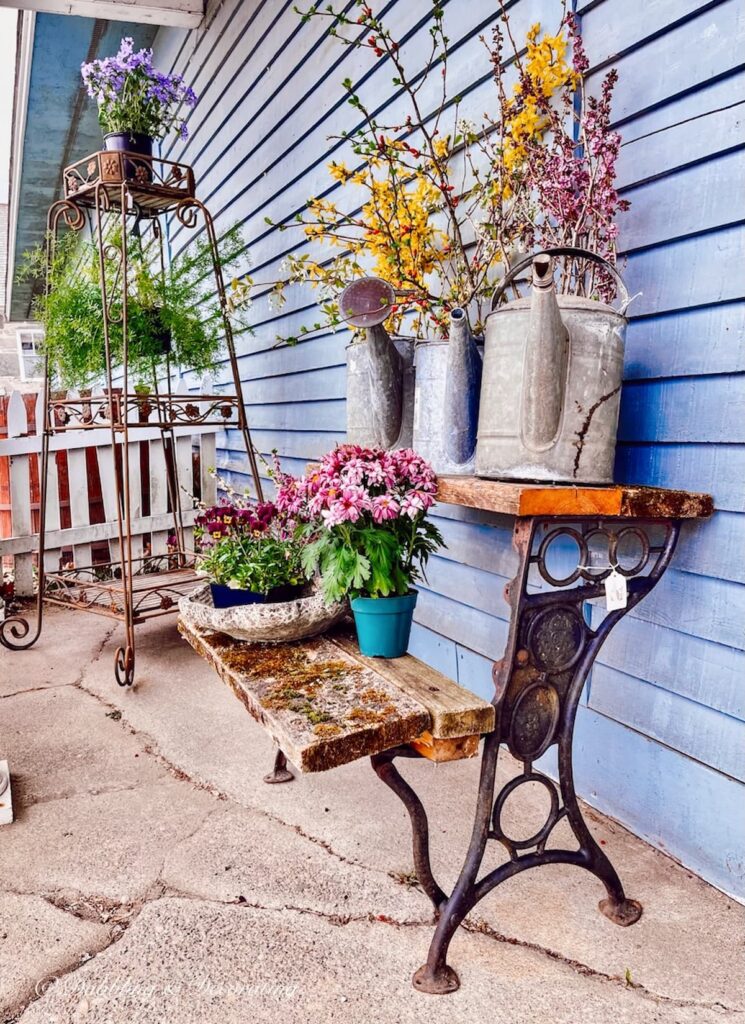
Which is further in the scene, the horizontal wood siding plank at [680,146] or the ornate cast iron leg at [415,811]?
the horizontal wood siding plank at [680,146]

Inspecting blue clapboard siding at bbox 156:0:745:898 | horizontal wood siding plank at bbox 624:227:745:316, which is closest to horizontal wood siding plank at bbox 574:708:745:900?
blue clapboard siding at bbox 156:0:745:898

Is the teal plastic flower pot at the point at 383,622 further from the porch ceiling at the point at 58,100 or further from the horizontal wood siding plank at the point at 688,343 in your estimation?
the porch ceiling at the point at 58,100

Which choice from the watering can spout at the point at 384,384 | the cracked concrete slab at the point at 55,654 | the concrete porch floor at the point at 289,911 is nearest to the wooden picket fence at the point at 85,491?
the cracked concrete slab at the point at 55,654

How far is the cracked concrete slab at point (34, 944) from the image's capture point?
1236 mm

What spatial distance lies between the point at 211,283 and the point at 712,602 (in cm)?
384

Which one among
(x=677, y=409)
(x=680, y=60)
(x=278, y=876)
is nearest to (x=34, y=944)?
(x=278, y=876)

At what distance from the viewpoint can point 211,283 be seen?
4508 millimetres

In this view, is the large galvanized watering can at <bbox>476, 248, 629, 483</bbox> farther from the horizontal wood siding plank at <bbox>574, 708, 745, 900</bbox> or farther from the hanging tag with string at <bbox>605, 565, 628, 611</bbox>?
the horizontal wood siding plank at <bbox>574, 708, 745, 900</bbox>

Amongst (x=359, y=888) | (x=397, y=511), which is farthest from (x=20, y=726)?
(x=397, y=511)

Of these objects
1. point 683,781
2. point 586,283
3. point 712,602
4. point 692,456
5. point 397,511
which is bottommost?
point 683,781

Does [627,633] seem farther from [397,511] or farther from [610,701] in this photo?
[397,511]

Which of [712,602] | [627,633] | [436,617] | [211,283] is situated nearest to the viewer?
[712,602]

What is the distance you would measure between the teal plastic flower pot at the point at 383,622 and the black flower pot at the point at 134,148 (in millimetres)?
2129

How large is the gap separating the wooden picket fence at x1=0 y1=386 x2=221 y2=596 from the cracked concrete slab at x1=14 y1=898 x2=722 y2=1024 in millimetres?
2571
